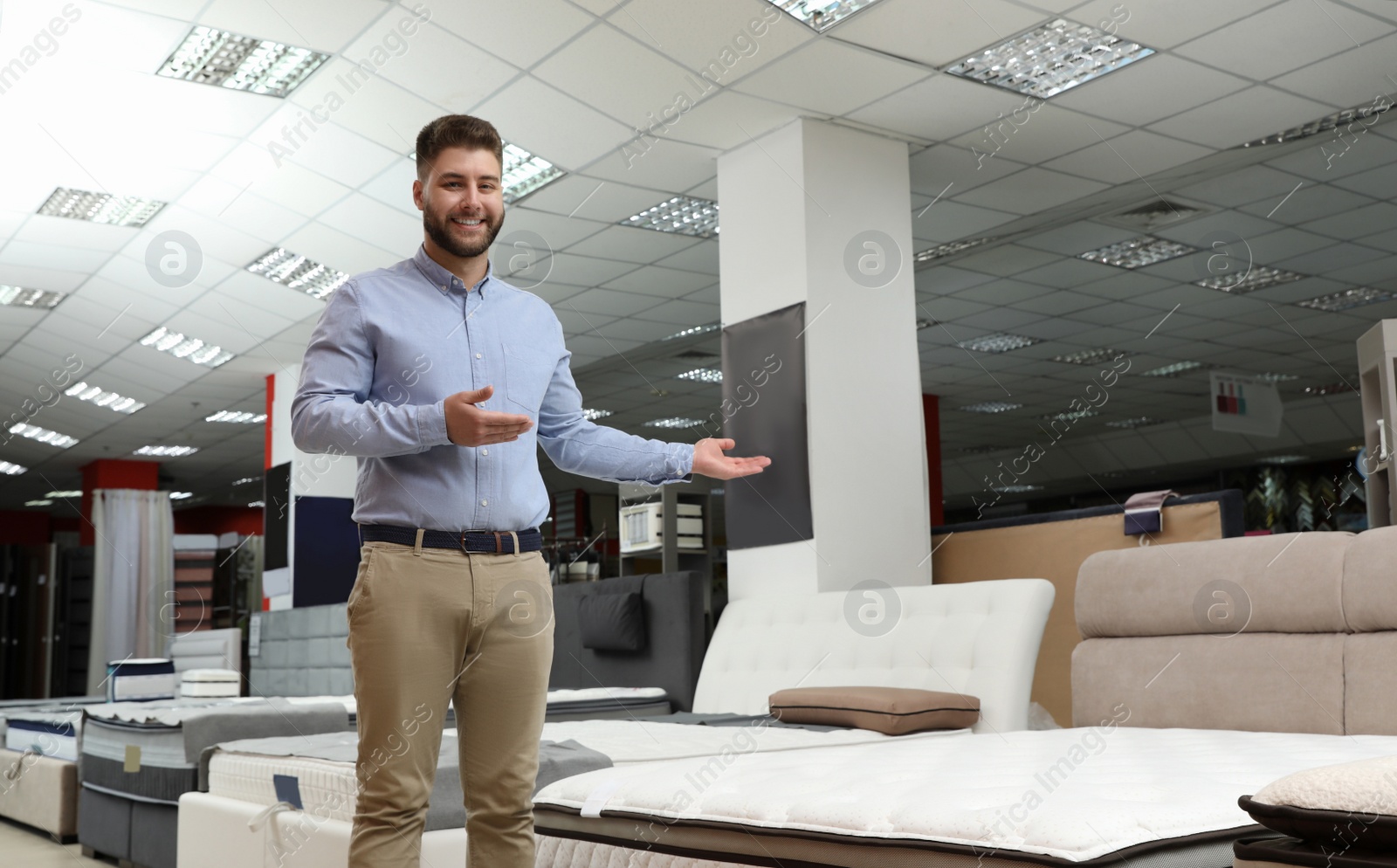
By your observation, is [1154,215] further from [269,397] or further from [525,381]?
[269,397]

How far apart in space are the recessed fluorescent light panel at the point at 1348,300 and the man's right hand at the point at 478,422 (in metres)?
9.85

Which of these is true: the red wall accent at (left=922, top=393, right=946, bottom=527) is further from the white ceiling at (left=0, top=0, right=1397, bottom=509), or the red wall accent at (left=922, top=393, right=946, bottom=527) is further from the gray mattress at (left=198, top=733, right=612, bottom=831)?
the gray mattress at (left=198, top=733, right=612, bottom=831)

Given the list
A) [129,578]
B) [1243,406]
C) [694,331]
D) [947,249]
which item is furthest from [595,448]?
[129,578]

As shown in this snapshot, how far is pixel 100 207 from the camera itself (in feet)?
22.6

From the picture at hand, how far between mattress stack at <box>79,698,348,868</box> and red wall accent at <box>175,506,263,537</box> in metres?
15.8

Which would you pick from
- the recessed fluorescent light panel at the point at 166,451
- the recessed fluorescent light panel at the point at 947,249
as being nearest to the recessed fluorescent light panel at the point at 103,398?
the recessed fluorescent light panel at the point at 166,451

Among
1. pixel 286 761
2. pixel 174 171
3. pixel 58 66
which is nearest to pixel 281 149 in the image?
pixel 174 171

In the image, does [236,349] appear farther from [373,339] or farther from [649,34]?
[373,339]

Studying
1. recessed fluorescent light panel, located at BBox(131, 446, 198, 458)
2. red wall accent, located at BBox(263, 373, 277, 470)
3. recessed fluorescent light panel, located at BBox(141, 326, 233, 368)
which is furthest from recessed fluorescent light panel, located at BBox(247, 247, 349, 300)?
recessed fluorescent light panel, located at BBox(131, 446, 198, 458)

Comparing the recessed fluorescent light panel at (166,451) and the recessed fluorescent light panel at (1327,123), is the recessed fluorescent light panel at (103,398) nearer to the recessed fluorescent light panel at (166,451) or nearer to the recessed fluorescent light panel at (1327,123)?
the recessed fluorescent light panel at (166,451)

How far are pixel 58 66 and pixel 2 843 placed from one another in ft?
11.8

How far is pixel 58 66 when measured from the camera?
5.18m

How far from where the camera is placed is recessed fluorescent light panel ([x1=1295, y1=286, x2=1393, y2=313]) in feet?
31.2

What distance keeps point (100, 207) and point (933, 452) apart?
25.1 feet
